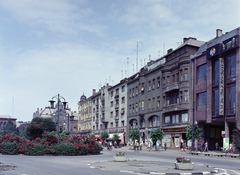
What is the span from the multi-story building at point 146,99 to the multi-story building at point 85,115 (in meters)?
30.4

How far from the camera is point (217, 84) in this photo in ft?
123

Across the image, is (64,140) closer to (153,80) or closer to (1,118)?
(153,80)

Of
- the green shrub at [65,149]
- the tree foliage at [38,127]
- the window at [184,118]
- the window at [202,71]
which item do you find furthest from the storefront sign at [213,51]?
the tree foliage at [38,127]

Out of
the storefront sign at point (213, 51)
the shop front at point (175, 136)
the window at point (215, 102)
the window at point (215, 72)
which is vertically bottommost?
the shop front at point (175, 136)

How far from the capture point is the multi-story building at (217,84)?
3466 centimetres

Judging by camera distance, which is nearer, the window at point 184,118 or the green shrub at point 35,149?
the green shrub at point 35,149

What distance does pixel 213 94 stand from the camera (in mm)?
38281

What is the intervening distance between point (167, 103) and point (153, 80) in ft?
23.7

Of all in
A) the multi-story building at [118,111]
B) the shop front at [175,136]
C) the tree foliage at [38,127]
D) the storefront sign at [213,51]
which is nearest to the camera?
the storefront sign at [213,51]

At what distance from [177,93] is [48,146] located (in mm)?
26120

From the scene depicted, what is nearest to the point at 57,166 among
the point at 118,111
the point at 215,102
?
the point at 215,102

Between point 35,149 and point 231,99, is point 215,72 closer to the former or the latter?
point 231,99

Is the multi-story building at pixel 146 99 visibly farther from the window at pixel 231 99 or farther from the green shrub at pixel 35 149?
the green shrub at pixel 35 149

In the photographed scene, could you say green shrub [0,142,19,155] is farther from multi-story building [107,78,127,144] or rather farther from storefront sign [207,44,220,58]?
multi-story building [107,78,127,144]
